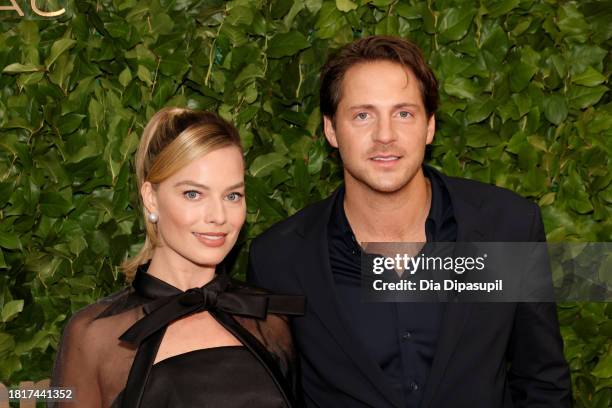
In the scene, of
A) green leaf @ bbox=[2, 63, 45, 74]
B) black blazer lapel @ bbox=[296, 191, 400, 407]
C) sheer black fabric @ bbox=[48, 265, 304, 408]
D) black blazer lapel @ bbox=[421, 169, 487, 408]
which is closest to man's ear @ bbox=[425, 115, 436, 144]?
black blazer lapel @ bbox=[421, 169, 487, 408]

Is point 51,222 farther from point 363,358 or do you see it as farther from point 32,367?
point 363,358

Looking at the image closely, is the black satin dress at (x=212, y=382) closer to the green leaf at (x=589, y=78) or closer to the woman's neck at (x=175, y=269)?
the woman's neck at (x=175, y=269)

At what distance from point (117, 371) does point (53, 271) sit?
2.36 feet

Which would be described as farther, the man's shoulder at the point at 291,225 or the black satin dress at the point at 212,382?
the man's shoulder at the point at 291,225

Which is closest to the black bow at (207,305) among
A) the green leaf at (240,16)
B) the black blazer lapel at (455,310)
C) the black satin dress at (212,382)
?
the black satin dress at (212,382)

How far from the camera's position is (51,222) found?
281cm

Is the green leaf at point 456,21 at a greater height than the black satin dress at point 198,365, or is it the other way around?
the green leaf at point 456,21

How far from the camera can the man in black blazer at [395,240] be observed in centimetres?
250

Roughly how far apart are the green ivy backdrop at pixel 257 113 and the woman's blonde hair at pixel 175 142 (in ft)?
1.54

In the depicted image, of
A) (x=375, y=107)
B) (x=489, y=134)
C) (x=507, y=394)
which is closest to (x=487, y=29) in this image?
(x=489, y=134)

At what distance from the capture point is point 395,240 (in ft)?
8.80

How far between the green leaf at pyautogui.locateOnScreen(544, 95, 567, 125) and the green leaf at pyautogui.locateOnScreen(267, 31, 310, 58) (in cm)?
87

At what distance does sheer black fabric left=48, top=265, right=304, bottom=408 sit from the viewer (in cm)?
221

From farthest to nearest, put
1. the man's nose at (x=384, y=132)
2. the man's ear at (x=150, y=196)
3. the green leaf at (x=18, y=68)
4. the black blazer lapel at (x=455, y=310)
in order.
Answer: the green leaf at (x=18, y=68)
the man's nose at (x=384, y=132)
the black blazer lapel at (x=455, y=310)
the man's ear at (x=150, y=196)
